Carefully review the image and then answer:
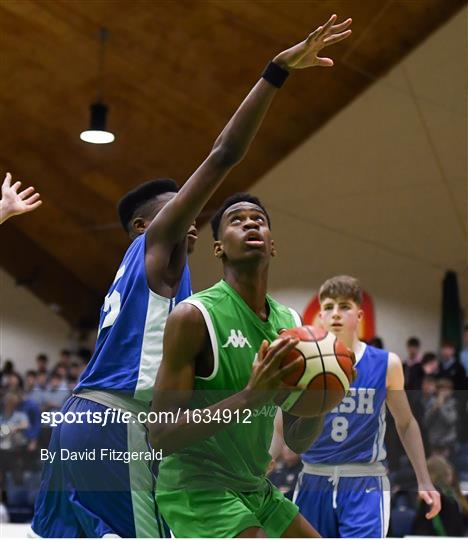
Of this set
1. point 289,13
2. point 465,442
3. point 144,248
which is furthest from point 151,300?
point 289,13

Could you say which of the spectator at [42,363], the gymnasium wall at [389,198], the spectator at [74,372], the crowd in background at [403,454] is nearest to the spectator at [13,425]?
the crowd in background at [403,454]

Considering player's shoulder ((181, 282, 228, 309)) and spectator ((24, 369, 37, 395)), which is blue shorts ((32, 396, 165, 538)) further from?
spectator ((24, 369, 37, 395))

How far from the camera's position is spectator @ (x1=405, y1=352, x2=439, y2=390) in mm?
5812

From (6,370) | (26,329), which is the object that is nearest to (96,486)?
(6,370)

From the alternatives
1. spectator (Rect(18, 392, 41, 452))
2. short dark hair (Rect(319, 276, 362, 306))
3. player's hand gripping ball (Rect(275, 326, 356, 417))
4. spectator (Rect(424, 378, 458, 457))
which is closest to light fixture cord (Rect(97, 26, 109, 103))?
spectator (Rect(18, 392, 41, 452))

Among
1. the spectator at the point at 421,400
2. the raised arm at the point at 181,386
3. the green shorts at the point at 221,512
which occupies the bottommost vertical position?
the green shorts at the point at 221,512

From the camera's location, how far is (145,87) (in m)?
11.9

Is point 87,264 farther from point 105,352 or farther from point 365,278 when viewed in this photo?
point 105,352

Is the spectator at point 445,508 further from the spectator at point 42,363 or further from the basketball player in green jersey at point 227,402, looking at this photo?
the spectator at point 42,363

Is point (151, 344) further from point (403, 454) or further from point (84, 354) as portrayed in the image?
point (84, 354)

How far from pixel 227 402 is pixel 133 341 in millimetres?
638

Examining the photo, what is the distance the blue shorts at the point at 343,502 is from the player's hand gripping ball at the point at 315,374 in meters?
1.89

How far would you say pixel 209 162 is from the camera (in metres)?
3.03

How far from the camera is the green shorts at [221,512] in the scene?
2859mm
